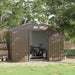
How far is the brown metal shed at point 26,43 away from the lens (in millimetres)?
13414

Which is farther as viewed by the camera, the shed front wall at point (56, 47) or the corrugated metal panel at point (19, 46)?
the shed front wall at point (56, 47)

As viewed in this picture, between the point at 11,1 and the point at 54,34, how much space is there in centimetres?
1090

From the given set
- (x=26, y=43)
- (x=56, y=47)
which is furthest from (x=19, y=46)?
(x=56, y=47)

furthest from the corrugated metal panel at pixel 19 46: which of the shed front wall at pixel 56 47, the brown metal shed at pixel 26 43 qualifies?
the shed front wall at pixel 56 47

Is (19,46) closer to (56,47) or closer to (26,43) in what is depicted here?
(26,43)

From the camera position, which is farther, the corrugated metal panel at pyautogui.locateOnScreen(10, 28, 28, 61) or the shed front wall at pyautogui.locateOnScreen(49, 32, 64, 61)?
the shed front wall at pyautogui.locateOnScreen(49, 32, 64, 61)

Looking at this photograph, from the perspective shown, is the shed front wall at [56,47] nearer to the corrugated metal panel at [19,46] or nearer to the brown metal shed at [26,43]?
the brown metal shed at [26,43]

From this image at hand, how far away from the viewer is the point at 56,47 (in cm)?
1396

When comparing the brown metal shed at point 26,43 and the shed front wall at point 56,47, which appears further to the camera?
the shed front wall at point 56,47

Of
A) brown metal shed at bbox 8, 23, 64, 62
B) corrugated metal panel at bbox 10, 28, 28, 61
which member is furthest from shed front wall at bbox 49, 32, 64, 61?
corrugated metal panel at bbox 10, 28, 28, 61

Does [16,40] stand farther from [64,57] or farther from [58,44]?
[64,57]

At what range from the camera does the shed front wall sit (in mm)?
13859

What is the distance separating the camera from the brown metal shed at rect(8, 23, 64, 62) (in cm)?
1341

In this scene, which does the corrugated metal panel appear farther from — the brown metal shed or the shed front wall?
the shed front wall
